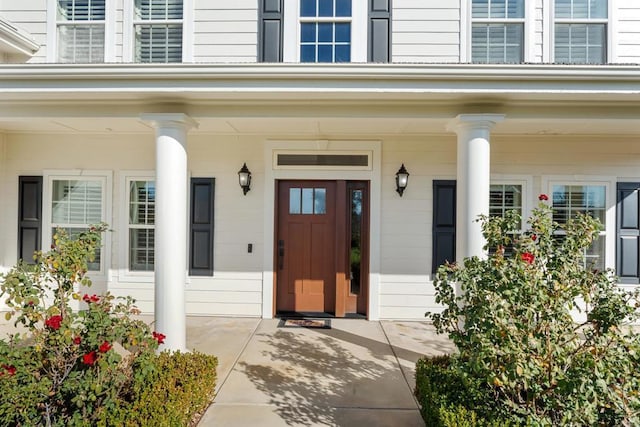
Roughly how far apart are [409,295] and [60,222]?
519cm

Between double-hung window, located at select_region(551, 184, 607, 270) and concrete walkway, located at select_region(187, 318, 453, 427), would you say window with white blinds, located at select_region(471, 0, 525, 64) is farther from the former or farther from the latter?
concrete walkway, located at select_region(187, 318, 453, 427)

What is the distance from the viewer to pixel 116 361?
7.43 ft

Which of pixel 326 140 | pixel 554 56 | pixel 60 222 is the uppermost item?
pixel 554 56

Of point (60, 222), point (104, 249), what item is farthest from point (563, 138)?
point (60, 222)

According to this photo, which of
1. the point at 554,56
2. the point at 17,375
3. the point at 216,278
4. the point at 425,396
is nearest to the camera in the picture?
the point at 17,375

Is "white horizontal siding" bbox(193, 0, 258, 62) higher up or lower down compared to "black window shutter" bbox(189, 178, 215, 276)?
higher up

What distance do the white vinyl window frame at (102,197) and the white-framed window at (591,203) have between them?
633cm

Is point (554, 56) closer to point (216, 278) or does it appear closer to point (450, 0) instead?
point (450, 0)

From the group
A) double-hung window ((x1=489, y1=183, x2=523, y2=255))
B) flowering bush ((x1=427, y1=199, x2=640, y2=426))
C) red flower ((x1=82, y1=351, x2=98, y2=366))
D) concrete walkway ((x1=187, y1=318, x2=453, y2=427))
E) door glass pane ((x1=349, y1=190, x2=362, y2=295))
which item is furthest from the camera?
door glass pane ((x1=349, y1=190, x2=362, y2=295))

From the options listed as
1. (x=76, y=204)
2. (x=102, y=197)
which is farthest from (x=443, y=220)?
(x=76, y=204)

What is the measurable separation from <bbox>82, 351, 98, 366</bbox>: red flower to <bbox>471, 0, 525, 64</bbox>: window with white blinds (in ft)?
17.3

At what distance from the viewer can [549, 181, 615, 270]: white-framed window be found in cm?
504

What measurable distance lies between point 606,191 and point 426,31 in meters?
3.37

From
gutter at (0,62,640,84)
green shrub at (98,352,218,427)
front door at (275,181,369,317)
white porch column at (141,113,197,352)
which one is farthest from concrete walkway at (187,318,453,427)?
gutter at (0,62,640,84)
